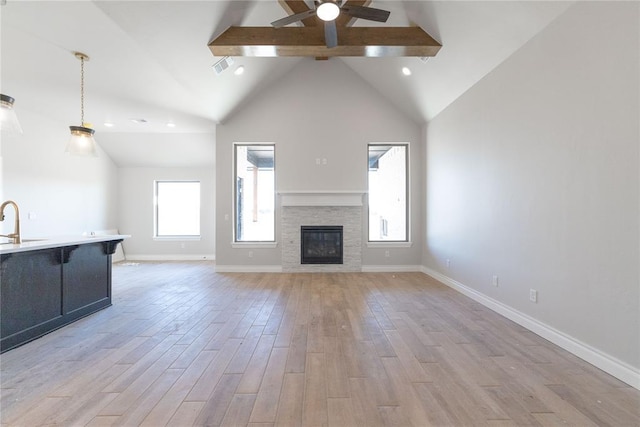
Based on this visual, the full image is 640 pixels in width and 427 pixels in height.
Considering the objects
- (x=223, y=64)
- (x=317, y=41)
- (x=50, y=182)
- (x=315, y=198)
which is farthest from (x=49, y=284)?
(x=317, y=41)

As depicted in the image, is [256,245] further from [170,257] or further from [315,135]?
[170,257]

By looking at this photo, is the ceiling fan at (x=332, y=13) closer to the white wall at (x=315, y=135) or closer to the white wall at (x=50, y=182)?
the white wall at (x=315, y=135)

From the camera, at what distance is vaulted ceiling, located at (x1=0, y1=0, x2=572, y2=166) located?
9.12 ft

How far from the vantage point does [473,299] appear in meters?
3.59

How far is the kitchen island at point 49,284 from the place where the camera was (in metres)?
2.34

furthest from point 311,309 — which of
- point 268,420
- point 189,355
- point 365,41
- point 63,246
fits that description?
point 365,41

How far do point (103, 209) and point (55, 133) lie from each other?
6.20 feet

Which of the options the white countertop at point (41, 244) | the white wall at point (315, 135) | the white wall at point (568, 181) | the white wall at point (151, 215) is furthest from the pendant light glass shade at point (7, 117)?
the white wall at point (568, 181)

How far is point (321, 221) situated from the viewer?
5.45 meters

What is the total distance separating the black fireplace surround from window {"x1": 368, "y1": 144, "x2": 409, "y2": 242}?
28.2 inches

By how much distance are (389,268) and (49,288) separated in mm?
4923

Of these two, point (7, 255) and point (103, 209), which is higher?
point (103, 209)

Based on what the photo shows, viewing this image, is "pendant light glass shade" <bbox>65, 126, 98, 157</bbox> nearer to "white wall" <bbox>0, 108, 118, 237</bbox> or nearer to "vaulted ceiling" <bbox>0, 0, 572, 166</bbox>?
"vaulted ceiling" <bbox>0, 0, 572, 166</bbox>

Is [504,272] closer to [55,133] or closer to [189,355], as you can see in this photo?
[189,355]
